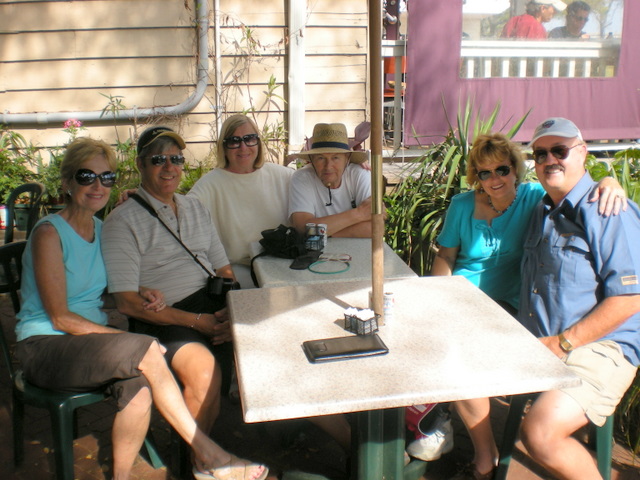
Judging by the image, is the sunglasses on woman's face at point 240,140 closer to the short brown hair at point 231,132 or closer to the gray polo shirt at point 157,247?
the short brown hair at point 231,132

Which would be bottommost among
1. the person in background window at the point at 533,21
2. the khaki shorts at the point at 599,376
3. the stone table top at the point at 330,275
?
the khaki shorts at the point at 599,376

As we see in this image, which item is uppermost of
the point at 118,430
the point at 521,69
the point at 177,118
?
the point at 521,69

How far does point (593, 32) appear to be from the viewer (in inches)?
199

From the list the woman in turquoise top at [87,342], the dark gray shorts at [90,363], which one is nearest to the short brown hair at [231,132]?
the woman in turquoise top at [87,342]

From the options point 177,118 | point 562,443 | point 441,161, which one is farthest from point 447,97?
point 562,443

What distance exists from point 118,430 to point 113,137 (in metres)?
3.77

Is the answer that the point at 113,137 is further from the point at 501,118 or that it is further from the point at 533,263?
the point at 533,263

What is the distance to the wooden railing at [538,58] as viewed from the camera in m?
4.95

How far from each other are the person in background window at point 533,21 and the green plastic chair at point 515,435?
3632 mm

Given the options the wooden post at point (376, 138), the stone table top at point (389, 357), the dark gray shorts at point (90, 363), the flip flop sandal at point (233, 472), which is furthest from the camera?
the flip flop sandal at point (233, 472)

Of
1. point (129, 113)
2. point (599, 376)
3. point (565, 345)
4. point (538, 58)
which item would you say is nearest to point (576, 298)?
point (565, 345)

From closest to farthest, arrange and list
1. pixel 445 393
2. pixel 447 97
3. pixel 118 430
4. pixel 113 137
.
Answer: pixel 445 393
pixel 118 430
pixel 447 97
pixel 113 137

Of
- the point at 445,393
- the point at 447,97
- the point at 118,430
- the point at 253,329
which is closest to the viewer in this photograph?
the point at 445,393

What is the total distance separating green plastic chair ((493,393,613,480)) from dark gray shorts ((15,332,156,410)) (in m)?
1.32
